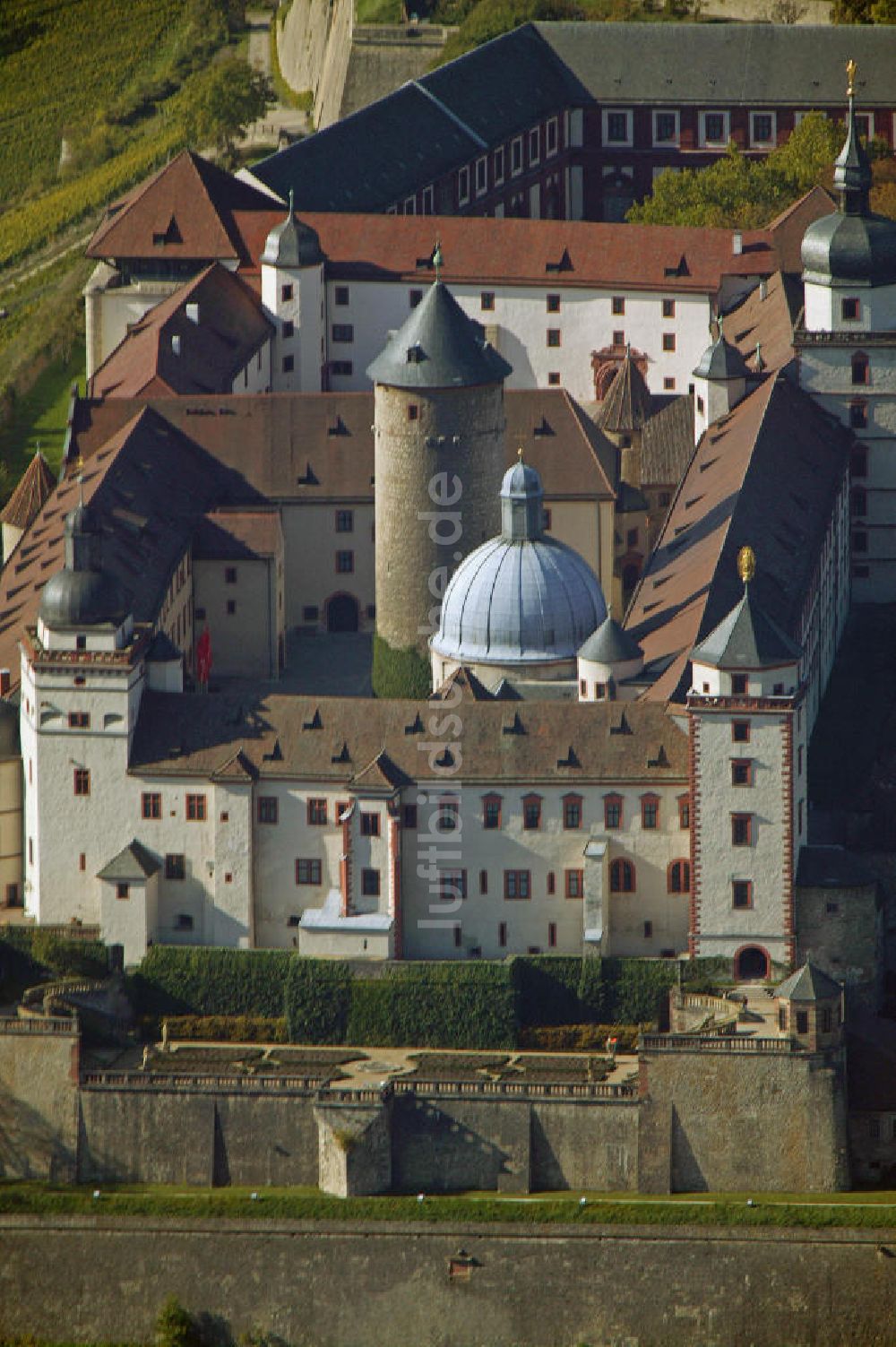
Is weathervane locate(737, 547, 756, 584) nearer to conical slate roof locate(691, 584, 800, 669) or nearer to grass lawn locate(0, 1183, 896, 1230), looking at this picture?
conical slate roof locate(691, 584, 800, 669)

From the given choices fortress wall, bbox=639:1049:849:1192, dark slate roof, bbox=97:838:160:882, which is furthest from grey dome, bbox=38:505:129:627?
fortress wall, bbox=639:1049:849:1192

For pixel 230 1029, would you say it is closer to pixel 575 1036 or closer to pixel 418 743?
pixel 418 743

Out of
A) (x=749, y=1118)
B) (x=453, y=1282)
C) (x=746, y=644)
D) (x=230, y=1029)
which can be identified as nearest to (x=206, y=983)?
(x=230, y=1029)

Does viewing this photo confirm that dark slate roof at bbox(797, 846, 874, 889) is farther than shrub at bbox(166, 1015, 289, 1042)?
No

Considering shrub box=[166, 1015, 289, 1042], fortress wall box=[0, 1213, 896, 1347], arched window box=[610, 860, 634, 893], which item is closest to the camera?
fortress wall box=[0, 1213, 896, 1347]

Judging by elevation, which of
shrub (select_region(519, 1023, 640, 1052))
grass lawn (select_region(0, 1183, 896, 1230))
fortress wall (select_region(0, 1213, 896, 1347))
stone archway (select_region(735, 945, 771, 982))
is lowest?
fortress wall (select_region(0, 1213, 896, 1347))
